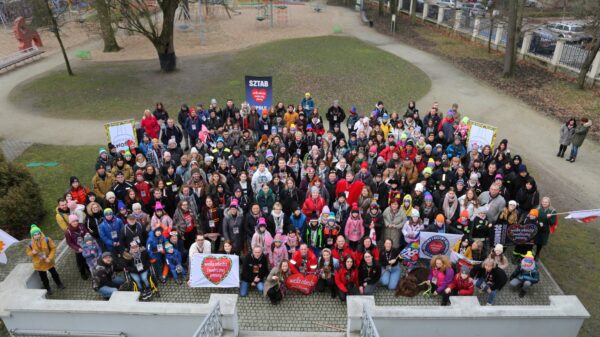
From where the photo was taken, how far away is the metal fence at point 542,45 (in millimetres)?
25125

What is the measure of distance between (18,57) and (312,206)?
89.6 feet

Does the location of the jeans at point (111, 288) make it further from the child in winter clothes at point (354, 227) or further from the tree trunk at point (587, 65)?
the tree trunk at point (587, 65)

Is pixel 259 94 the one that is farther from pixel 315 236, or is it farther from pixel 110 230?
pixel 110 230

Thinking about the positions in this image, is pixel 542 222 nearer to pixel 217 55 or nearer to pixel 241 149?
pixel 241 149

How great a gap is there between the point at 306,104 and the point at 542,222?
30.3 feet

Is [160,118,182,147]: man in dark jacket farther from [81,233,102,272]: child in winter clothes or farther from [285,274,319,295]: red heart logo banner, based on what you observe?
[285,274,319,295]: red heart logo banner

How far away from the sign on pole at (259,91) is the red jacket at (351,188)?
6.68 meters

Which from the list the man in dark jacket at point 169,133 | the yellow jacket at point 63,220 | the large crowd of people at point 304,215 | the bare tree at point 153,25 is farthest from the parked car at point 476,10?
the yellow jacket at point 63,220

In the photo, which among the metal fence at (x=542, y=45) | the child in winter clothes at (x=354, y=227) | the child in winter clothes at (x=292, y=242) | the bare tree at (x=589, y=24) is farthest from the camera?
the metal fence at (x=542, y=45)

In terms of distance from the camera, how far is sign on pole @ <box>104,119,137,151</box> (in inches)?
560

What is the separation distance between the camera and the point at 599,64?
21.5m

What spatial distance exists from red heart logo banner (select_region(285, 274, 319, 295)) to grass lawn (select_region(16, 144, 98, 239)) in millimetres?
6772

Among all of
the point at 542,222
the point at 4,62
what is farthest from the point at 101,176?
the point at 4,62

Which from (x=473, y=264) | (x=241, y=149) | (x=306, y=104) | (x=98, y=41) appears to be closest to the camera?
(x=473, y=264)
